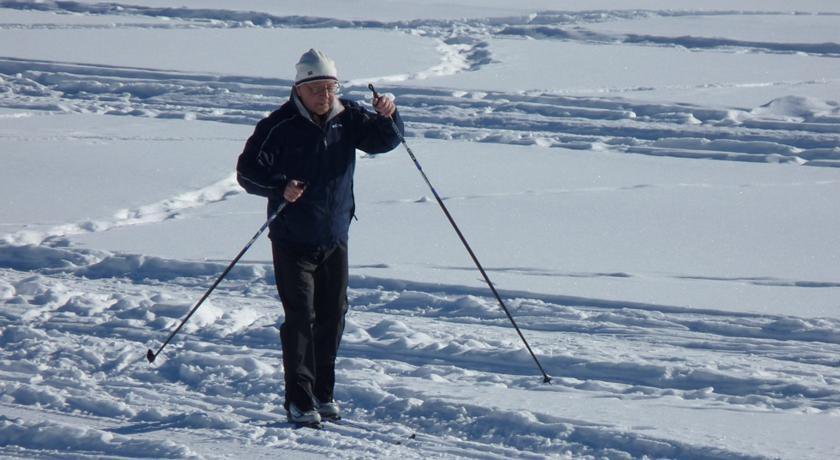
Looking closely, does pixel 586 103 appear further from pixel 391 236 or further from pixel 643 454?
pixel 643 454

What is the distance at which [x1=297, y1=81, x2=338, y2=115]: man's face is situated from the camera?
416cm

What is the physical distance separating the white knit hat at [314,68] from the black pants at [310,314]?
2.00 ft

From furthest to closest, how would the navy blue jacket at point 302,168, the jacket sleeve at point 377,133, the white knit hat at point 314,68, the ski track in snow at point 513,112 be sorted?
1. the ski track in snow at point 513,112
2. the jacket sleeve at point 377,133
3. the navy blue jacket at point 302,168
4. the white knit hat at point 314,68

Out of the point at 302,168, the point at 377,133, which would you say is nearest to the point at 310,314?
the point at 302,168

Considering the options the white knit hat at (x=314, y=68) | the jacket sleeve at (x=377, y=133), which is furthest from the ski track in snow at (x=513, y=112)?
the white knit hat at (x=314, y=68)

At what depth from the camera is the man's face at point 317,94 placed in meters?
4.16

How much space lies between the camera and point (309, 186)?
166 inches

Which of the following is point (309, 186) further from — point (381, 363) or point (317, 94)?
point (381, 363)

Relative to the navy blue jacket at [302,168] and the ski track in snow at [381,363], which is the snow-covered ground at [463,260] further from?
the navy blue jacket at [302,168]

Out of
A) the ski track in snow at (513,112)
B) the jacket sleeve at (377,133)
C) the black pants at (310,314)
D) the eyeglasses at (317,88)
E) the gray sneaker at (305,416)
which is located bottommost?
the gray sneaker at (305,416)

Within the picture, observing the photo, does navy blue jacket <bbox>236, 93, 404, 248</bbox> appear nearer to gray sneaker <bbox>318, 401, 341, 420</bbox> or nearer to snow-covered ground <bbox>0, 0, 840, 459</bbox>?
gray sneaker <bbox>318, 401, 341, 420</bbox>

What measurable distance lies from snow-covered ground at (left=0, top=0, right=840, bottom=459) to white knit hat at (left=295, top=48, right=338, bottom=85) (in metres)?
1.29

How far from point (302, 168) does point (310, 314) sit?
54 cm

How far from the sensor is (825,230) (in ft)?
24.5
